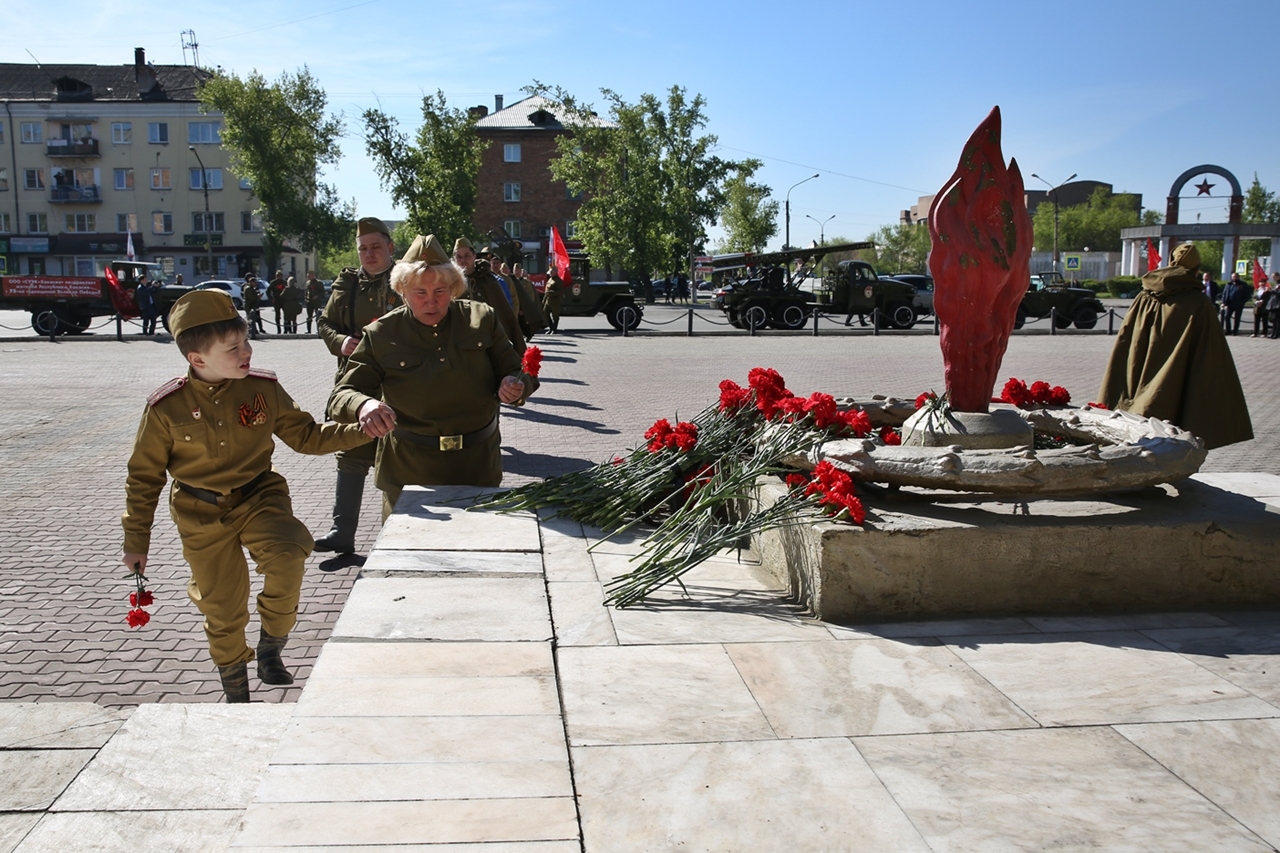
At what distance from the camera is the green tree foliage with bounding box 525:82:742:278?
49844 mm

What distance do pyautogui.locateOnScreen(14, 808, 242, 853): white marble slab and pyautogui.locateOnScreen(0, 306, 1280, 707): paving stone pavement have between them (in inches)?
58.1

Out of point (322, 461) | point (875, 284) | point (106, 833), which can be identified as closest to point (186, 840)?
point (106, 833)

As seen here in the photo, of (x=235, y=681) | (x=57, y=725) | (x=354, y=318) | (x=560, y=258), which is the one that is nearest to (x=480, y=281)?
(x=354, y=318)

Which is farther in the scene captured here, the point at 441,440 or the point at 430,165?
the point at 430,165

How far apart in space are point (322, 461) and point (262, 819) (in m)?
6.85

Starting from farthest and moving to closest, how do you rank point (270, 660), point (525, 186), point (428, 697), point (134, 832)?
point (525, 186), point (270, 660), point (428, 697), point (134, 832)

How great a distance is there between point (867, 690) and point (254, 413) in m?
2.20

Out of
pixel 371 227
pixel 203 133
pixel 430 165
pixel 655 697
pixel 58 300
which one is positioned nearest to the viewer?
pixel 655 697

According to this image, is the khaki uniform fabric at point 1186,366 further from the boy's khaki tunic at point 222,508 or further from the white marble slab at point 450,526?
the boy's khaki tunic at point 222,508

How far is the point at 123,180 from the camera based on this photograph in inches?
2539

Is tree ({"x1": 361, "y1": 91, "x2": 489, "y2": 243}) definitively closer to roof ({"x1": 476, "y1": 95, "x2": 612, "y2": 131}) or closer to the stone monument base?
roof ({"x1": 476, "y1": 95, "x2": 612, "y2": 131})

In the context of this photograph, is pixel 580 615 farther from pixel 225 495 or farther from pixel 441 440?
pixel 441 440

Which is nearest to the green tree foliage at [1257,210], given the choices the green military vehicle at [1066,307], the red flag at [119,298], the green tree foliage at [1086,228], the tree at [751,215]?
the green tree foliage at [1086,228]

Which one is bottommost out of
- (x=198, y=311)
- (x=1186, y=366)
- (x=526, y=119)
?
(x=1186, y=366)
